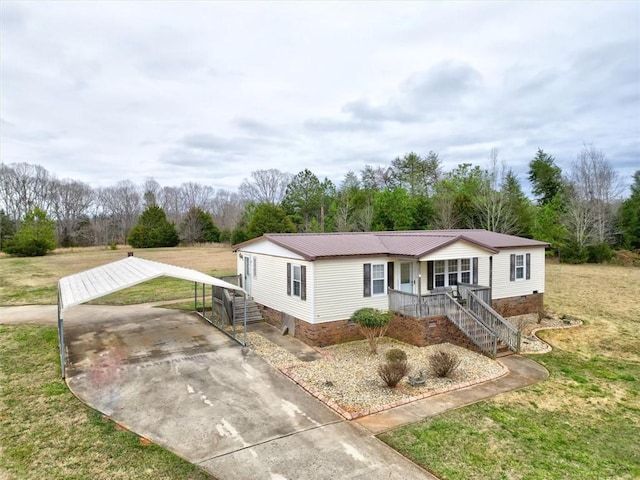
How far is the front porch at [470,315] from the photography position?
12945 millimetres

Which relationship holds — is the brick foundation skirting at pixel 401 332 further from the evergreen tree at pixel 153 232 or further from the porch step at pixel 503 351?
the evergreen tree at pixel 153 232

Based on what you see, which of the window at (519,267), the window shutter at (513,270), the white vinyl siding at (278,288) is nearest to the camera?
the white vinyl siding at (278,288)

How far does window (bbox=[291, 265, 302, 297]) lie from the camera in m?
14.5

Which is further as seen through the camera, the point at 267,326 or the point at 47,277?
the point at 47,277

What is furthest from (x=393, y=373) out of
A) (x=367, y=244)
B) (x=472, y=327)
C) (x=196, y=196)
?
(x=196, y=196)

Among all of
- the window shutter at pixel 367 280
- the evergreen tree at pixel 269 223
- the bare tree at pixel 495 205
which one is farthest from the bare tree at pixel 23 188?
the window shutter at pixel 367 280

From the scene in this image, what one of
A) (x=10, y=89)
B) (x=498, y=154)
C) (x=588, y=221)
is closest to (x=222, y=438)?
Answer: (x=10, y=89)

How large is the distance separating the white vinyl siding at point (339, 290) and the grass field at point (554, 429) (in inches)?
238

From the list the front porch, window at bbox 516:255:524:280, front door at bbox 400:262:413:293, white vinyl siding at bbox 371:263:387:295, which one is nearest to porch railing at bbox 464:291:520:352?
the front porch

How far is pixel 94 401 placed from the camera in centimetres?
905

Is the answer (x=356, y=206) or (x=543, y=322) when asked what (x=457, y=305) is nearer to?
(x=543, y=322)

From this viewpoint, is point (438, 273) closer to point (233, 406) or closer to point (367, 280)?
point (367, 280)

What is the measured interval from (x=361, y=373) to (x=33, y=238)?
51.7 meters

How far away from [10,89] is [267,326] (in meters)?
17.0
